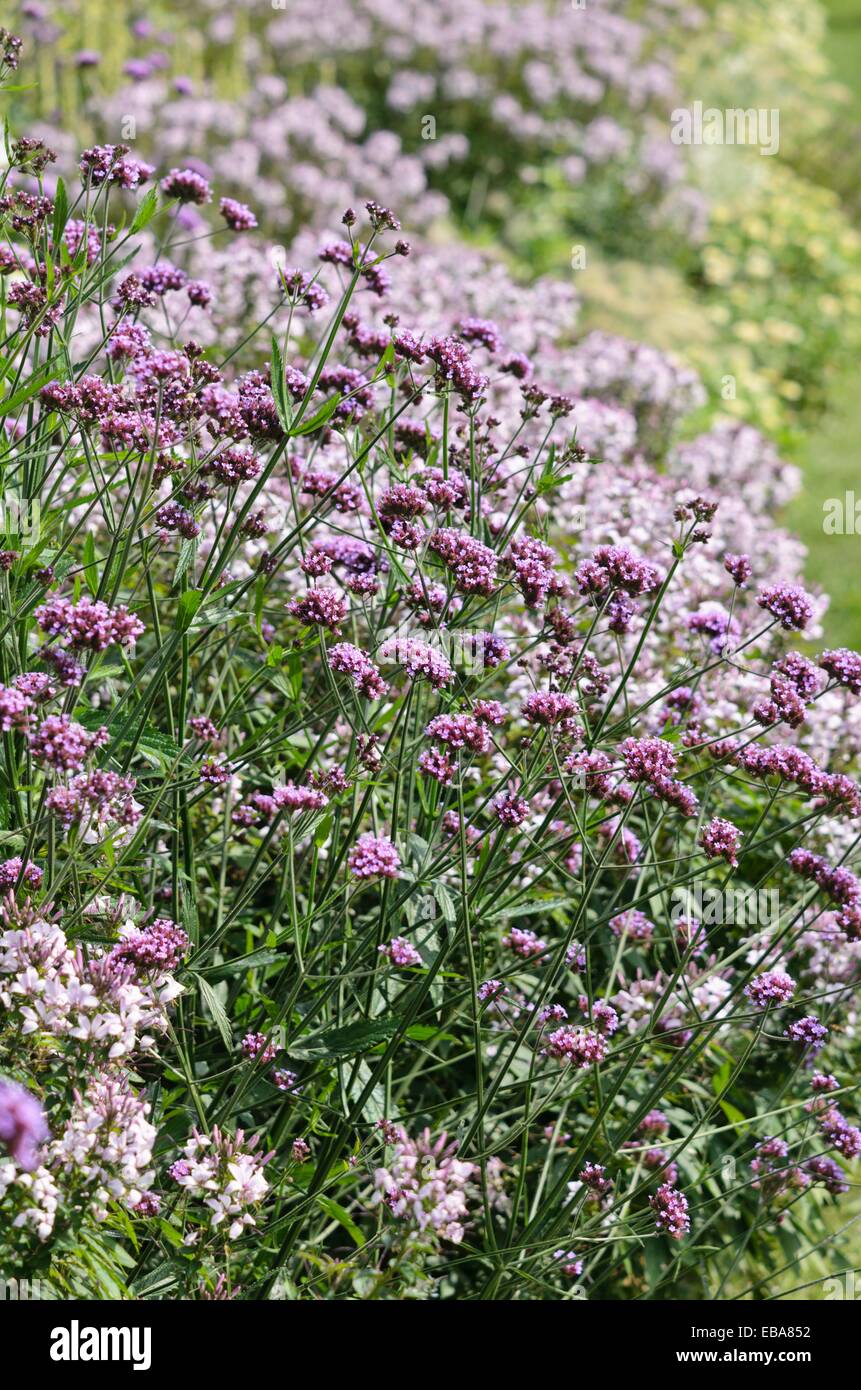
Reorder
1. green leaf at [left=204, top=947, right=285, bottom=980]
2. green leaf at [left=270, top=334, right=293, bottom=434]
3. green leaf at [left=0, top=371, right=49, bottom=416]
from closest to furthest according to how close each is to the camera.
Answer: green leaf at [left=0, top=371, right=49, bottom=416]
green leaf at [left=270, top=334, right=293, bottom=434]
green leaf at [left=204, top=947, right=285, bottom=980]

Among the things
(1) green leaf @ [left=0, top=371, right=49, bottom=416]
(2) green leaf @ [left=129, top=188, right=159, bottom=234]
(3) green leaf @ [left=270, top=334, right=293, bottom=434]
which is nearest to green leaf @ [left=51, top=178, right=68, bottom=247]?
(2) green leaf @ [left=129, top=188, right=159, bottom=234]

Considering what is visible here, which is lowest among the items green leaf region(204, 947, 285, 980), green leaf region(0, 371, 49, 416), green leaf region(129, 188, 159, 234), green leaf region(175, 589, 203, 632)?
green leaf region(204, 947, 285, 980)

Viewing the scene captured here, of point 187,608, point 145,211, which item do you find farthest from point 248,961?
point 145,211

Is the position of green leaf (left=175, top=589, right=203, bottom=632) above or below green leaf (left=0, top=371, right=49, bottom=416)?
below

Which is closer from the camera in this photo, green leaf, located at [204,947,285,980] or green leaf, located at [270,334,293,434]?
green leaf, located at [270,334,293,434]

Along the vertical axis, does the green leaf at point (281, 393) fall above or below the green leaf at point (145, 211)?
below

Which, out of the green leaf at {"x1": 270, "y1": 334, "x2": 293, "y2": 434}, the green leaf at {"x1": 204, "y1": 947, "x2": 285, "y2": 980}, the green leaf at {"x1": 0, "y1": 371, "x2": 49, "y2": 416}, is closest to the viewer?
the green leaf at {"x1": 0, "y1": 371, "x2": 49, "y2": 416}

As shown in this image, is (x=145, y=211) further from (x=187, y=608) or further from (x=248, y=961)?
(x=248, y=961)

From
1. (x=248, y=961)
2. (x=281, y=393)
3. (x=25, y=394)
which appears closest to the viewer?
(x=25, y=394)

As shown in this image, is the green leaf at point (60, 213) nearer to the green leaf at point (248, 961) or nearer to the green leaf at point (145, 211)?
the green leaf at point (145, 211)

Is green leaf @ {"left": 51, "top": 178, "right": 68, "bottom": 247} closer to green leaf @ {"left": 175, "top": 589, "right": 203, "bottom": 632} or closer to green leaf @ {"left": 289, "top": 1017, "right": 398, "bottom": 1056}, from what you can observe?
green leaf @ {"left": 175, "top": 589, "right": 203, "bottom": 632}

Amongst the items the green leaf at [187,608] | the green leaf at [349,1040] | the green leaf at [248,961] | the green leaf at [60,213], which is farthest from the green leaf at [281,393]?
the green leaf at [349,1040]

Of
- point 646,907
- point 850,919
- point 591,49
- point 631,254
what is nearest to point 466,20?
point 591,49

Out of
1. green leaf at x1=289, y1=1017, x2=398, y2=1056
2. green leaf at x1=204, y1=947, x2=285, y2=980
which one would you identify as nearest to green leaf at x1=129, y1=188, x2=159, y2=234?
green leaf at x1=204, y1=947, x2=285, y2=980
